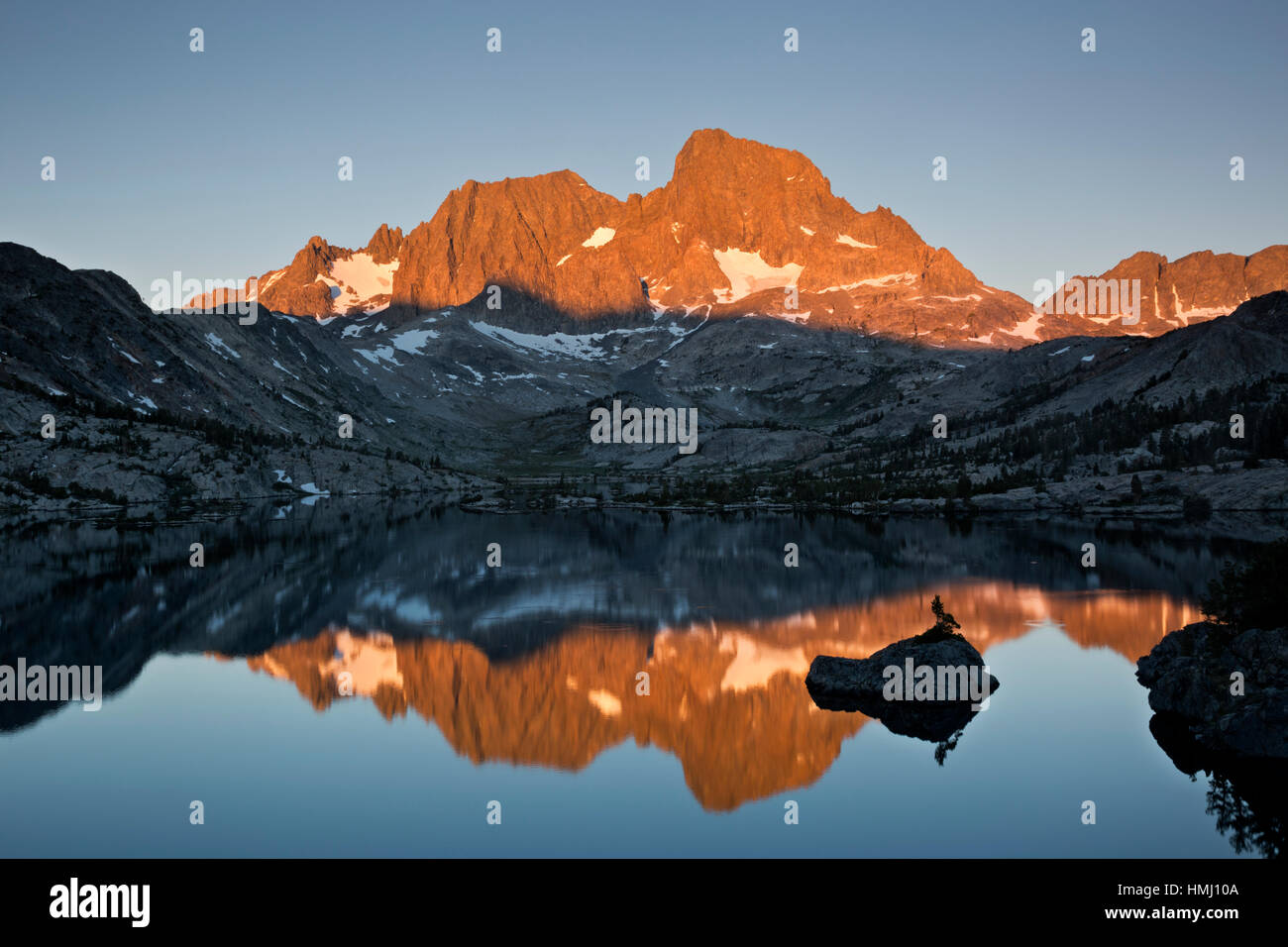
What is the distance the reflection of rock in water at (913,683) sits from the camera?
37.2 meters

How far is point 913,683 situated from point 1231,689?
10.7 m

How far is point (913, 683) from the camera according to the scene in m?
38.5

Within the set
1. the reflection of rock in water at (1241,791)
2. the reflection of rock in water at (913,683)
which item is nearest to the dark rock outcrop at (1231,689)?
the reflection of rock in water at (1241,791)

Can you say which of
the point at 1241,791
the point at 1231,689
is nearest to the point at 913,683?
the point at 1231,689

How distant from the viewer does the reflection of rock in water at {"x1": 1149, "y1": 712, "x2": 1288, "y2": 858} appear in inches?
965

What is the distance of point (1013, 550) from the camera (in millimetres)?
89250

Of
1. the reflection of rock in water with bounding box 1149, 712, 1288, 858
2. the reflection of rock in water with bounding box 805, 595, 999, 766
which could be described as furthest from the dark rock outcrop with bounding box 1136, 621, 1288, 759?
the reflection of rock in water with bounding box 805, 595, 999, 766

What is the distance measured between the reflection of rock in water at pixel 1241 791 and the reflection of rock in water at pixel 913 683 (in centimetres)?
697

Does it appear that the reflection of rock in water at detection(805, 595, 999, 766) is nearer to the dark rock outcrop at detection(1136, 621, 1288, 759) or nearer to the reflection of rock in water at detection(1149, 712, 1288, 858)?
the dark rock outcrop at detection(1136, 621, 1288, 759)

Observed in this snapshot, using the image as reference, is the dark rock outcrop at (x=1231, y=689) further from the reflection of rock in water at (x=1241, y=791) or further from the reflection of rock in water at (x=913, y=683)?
the reflection of rock in water at (x=913, y=683)
